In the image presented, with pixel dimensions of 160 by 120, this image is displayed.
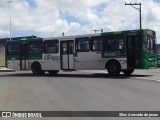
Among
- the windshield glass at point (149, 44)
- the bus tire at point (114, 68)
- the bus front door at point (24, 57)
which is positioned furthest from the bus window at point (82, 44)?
the bus front door at point (24, 57)

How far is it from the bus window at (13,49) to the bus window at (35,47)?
1.42 m

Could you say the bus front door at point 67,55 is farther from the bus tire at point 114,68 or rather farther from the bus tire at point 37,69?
the bus tire at point 114,68

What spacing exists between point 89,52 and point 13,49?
8.12 meters

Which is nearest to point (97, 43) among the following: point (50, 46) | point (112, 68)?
point (112, 68)

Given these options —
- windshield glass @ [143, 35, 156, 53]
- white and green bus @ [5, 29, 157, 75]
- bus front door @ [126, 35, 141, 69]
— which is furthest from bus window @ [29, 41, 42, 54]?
windshield glass @ [143, 35, 156, 53]

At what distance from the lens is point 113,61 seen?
25.8 m

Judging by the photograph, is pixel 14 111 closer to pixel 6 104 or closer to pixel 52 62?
pixel 6 104

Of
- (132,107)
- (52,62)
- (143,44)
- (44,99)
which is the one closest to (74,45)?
(52,62)

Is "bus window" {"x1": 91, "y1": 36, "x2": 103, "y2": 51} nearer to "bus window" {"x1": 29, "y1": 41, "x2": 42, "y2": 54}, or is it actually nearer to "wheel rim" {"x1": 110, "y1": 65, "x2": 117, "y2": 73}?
"wheel rim" {"x1": 110, "y1": 65, "x2": 117, "y2": 73}

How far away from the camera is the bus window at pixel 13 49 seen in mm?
31944

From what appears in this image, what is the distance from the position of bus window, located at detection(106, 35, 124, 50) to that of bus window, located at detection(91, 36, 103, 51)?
62 centimetres

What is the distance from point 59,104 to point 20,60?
19.2 m

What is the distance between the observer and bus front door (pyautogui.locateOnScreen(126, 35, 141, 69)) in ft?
81.5

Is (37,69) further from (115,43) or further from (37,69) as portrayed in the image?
(115,43)
